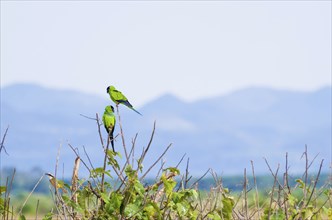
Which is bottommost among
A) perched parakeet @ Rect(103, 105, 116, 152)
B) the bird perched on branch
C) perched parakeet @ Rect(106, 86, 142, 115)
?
the bird perched on branch

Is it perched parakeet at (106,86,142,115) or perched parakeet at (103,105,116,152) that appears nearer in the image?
perched parakeet at (103,105,116,152)

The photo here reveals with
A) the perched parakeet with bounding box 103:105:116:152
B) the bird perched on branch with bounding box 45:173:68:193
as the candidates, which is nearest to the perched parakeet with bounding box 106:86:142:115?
the perched parakeet with bounding box 103:105:116:152

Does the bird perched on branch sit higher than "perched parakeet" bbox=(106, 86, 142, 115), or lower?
lower

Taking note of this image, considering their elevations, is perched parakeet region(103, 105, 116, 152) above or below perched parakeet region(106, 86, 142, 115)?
below

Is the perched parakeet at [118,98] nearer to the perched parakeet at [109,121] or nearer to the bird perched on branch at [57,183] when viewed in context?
the perched parakeet at [109,121]

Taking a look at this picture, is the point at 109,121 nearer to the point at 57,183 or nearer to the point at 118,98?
the point at 118,98

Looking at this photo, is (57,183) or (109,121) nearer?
(109,121)

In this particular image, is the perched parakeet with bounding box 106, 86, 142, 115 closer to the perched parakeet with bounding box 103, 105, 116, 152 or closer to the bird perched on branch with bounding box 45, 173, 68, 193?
the perched parakeet with bounding box 103, 105, 116, 152

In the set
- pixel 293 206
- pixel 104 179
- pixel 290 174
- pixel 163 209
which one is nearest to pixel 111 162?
Result: pixel 104 179

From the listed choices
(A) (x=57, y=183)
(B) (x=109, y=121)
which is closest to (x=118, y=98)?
(B) (x=109, y=121)

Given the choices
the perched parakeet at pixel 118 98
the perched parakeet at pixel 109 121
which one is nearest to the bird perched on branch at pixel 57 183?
the perched parakeet at pixel 109 121

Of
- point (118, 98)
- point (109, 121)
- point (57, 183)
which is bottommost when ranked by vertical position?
point (57, 183)

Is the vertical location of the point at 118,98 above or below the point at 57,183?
above

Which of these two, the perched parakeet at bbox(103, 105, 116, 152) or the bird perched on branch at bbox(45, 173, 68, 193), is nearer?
the perched parakeet at bbox(103, 105, 116, 152)
